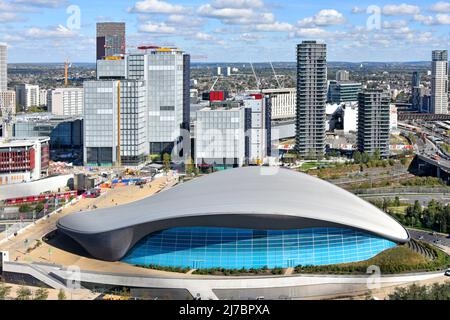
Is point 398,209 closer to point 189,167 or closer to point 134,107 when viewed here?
point 189,167

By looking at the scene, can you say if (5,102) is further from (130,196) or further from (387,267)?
(387,267)

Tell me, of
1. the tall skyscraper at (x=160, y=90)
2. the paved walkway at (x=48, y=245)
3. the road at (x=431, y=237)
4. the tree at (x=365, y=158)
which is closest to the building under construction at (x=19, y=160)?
the paved walkway at (x=48, y=245)

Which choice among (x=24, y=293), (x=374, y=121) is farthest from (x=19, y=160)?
(x=374, y=121)

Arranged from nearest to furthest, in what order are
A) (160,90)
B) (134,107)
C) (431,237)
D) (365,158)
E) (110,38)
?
(431,237), (134,107), (160,90), (365,158), (110,38)

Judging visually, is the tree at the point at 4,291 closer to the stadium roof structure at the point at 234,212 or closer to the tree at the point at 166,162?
the stadium roof structure at the point at 234,212

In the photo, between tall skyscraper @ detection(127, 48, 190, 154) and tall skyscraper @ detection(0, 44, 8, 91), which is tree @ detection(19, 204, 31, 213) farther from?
tall skyscraper @ detection(0, 44, 8, 91)

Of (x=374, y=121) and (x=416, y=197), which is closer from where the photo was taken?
(x=416, y=197)
